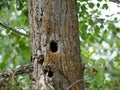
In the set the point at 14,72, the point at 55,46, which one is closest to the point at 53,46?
the point at 55,46

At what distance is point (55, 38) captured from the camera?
7.61 ft

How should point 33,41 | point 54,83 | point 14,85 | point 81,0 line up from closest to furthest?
point 54,83
point 33,41
point 14,85
point 81,0

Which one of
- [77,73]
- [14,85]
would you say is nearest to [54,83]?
[77,73]

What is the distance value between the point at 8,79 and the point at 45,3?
49 centimetres

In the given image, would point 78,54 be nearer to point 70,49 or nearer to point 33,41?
point 70,49

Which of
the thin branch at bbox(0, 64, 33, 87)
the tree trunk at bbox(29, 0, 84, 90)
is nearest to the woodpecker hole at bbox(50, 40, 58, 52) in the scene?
the tree trunk at bbox(29, 0, 84, 90)

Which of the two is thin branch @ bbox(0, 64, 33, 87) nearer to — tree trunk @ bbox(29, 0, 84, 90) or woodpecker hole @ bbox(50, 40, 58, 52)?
tree trunk @ bbox(29, 0, 84, 90)

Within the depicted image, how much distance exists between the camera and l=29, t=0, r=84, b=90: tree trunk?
2.25 m

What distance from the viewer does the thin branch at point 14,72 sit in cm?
235

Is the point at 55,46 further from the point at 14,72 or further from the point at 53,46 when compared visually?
the point at 14,72

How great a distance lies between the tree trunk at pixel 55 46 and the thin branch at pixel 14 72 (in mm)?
40

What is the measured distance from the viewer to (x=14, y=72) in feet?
7.70

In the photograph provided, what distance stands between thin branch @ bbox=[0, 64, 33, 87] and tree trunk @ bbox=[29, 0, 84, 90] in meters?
0.04

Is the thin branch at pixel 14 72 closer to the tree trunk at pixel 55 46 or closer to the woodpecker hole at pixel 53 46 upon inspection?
the tree trunk at pixel 55 46
